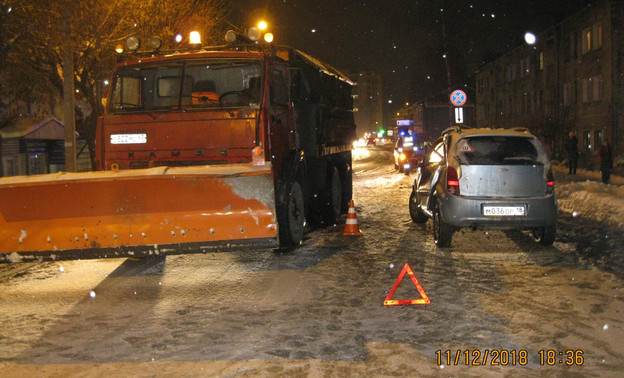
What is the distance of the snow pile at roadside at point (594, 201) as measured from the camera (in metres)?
12.5

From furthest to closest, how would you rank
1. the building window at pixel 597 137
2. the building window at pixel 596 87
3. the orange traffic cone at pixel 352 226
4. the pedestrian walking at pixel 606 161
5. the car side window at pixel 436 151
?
the building window at pixel 597 137, the building window at pixel 596 87, the pedestrian walking at pixel 606 161, the orange traffic cone at pixel 352 226, the car side window at pixel 436 151

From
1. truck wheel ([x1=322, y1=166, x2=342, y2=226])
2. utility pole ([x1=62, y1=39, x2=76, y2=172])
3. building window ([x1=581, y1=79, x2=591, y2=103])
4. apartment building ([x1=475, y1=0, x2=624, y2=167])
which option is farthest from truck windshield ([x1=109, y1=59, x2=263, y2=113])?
building window ([x1=581, y1=79, x2=591, y2=103])

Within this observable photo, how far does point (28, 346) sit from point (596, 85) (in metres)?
34.4

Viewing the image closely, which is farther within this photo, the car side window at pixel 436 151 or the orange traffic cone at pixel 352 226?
the orange traffic cone at pixel 352 226

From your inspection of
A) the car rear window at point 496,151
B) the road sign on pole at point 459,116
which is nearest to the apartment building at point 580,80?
the road sign on pole at point 459,116

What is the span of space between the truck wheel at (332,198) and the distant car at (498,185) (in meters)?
3.47

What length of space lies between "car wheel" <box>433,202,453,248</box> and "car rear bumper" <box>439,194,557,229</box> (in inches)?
14.6

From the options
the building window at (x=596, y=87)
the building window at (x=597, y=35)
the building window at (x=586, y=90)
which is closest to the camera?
the building window at (x=597, y=35)

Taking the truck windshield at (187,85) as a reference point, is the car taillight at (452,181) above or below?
below

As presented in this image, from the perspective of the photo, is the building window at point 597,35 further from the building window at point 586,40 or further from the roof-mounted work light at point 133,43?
the roof-mounted work light at point 133,43

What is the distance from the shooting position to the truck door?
9.01 m

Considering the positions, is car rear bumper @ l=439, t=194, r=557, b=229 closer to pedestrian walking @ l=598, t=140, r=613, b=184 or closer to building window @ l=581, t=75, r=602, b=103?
pedestrian walking @ l=598, t=140, r=613, b=184

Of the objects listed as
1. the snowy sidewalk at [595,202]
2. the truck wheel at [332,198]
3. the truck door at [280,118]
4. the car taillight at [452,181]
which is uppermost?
the truck door at [280,118]

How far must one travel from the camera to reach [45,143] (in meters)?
26.0
